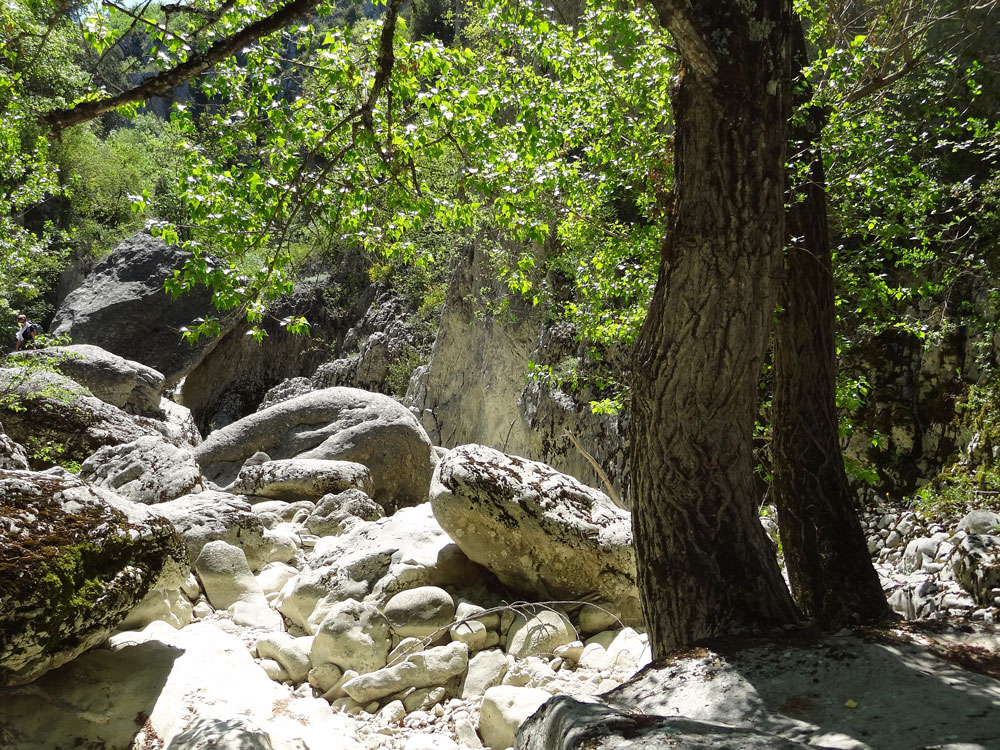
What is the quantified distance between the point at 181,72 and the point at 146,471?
6815 millimetres

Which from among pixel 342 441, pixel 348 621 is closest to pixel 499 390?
pixel 342 441

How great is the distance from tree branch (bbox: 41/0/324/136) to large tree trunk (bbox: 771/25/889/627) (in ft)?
10.1

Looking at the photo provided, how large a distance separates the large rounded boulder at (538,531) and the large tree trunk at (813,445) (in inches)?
65.5

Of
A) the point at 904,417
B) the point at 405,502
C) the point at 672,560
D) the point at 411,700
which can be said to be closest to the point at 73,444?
the point at 405,502

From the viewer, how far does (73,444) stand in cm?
1148

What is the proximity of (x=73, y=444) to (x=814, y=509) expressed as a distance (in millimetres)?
11554

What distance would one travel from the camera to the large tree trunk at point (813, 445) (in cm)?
402

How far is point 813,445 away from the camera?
4344 mm

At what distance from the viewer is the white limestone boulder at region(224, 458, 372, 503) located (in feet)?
30.8

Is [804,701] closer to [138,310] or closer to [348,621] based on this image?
[348,621]

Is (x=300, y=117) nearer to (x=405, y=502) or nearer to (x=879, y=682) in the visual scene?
(x=879, y=682)

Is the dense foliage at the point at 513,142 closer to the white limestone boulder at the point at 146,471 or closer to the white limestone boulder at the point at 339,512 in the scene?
the white limestone boulder at the point at 146,471

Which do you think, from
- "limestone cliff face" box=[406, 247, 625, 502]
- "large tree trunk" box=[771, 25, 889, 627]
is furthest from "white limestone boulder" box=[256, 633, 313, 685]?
"limestone cliff face" box=[406, 247, 625, 502]

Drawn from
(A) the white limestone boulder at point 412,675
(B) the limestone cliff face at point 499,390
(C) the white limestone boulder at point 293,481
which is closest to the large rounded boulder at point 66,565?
(A) the white limestone boulder at point 412,675
